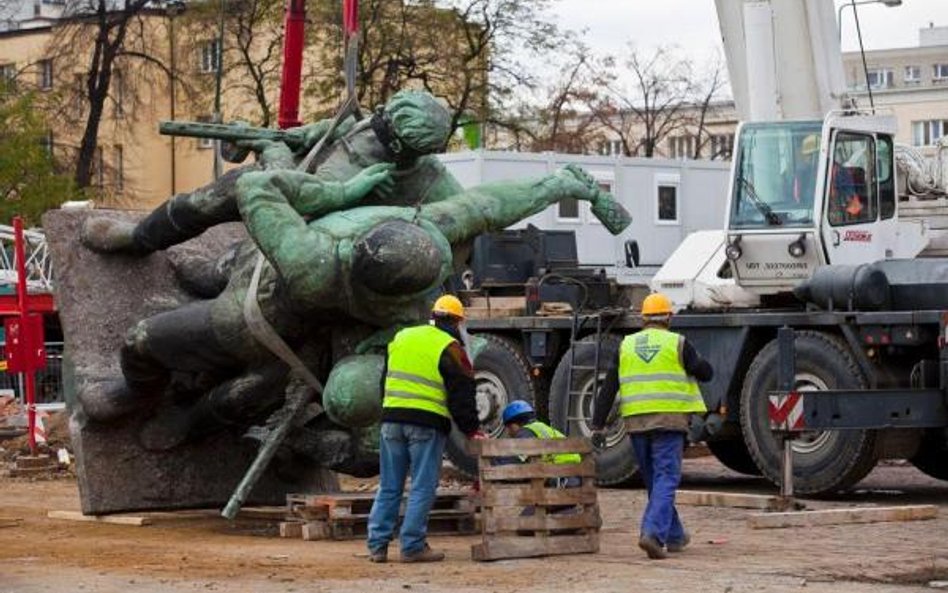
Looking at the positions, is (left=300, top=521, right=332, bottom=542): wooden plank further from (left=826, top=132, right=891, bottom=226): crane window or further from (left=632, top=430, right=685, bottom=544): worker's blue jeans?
(left=826, top=132, right=891, bottom=226): crane window

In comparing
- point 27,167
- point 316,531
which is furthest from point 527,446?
point 27,167

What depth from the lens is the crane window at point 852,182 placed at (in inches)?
803

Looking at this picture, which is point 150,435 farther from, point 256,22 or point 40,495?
point 256,22

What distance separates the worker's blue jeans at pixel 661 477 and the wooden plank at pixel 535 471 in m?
0.34

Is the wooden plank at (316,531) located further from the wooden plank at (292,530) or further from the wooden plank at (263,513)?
the wooden plank at (263,513)

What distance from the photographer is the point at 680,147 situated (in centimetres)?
7031

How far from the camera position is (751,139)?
20797 millimetres

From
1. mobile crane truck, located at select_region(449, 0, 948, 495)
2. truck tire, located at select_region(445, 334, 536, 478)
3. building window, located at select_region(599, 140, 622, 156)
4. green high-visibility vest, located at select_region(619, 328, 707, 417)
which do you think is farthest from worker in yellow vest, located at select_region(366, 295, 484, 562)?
building window, located at select_region(599, 140, 622, 156)

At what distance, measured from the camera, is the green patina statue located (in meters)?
13.5

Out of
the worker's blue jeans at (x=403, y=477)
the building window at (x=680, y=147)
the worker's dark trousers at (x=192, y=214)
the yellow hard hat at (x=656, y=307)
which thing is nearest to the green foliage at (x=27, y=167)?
the building window at (x=680, y=147)

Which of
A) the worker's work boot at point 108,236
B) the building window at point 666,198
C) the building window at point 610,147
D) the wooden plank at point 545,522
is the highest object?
the building window at point 610,147

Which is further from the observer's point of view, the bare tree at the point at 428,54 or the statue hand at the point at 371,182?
the bare tree at the point at 428,54

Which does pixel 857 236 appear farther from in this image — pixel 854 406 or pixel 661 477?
pixel 661 477

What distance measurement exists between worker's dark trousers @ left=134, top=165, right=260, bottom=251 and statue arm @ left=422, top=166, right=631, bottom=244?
4.47 feet
